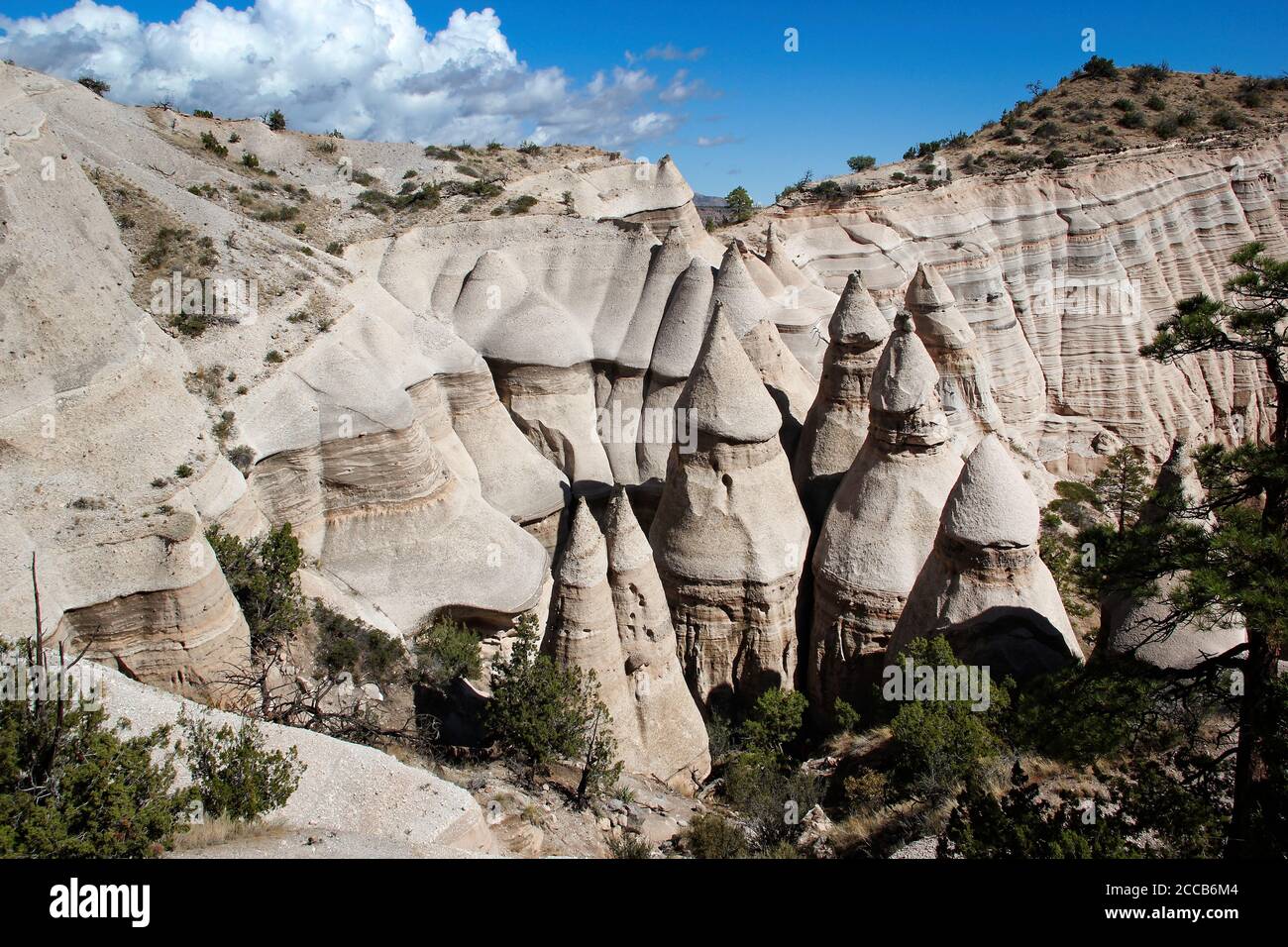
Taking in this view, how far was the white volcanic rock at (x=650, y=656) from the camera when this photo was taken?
12.7 m

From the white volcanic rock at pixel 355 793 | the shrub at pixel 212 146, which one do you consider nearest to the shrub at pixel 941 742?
the white volcanic rock at pixel 355 793

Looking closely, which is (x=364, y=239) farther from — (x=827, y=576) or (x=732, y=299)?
(x=827, y=576)

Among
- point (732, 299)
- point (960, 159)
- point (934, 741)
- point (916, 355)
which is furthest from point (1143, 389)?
point (934, 741)

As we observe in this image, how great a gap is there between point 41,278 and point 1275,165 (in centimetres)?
4364

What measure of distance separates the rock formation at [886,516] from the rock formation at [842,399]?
186 cm

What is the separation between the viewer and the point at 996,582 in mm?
12477

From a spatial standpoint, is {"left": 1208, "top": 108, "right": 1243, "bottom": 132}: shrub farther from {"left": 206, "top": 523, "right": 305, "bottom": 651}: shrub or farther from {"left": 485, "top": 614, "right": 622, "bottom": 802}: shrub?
{"left": 206, "top": 523, "right": 305, "bottom": 651}: shrub

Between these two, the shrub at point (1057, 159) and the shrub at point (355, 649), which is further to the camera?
the shrub at point (1057, 159)

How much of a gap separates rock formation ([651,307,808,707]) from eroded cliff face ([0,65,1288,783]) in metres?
0.05

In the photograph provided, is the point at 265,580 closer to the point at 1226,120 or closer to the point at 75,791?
the point at 75,791

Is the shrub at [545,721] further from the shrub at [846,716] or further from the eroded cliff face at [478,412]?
the shrub at [846,716]

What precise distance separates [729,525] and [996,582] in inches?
172
